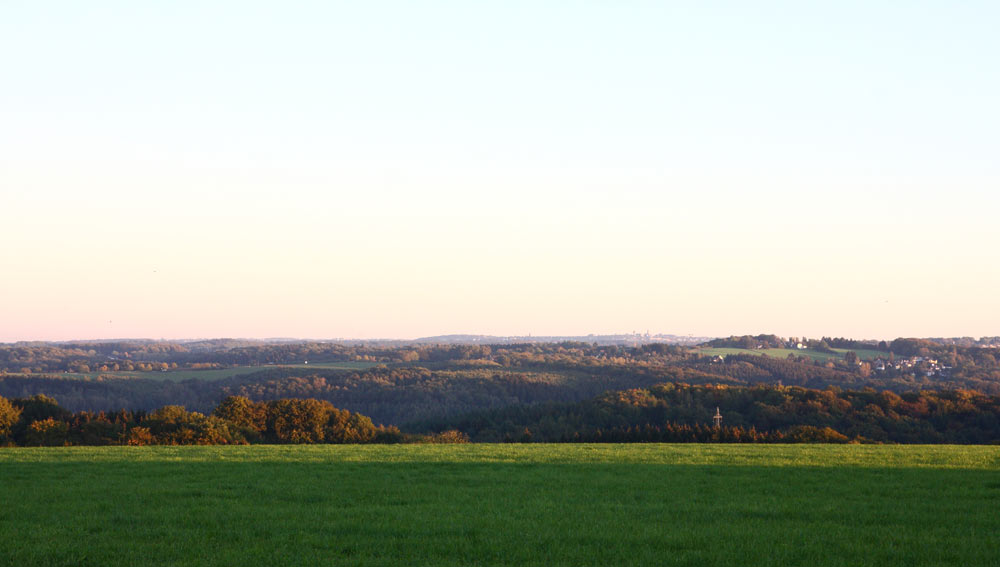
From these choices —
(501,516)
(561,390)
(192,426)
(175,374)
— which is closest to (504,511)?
(501,516)

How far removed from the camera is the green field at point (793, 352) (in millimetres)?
158262

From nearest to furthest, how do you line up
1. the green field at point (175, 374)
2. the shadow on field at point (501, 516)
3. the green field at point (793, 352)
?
the shadow on field at point (501, 516) < the green field at point (175, 374) < the green field at point (793, 352)

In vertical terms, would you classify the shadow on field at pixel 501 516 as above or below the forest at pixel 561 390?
above

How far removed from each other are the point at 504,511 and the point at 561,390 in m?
121

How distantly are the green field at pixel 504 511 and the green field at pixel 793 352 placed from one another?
147421mm

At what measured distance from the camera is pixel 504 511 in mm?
12820

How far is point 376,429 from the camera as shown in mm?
45250

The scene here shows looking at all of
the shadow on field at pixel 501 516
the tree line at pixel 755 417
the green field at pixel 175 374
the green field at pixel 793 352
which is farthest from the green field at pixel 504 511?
the green field at pixel 793 352

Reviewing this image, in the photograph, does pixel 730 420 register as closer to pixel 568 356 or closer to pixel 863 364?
pixel 863 364

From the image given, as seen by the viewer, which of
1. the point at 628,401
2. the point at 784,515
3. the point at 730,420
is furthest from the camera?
the point at 628,401

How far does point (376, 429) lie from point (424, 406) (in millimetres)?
75230

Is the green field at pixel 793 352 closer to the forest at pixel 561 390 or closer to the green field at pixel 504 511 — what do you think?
the forest at pixel 561 390

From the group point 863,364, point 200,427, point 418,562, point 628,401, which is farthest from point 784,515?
point 863,364

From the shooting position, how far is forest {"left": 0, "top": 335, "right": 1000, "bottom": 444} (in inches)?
1767
